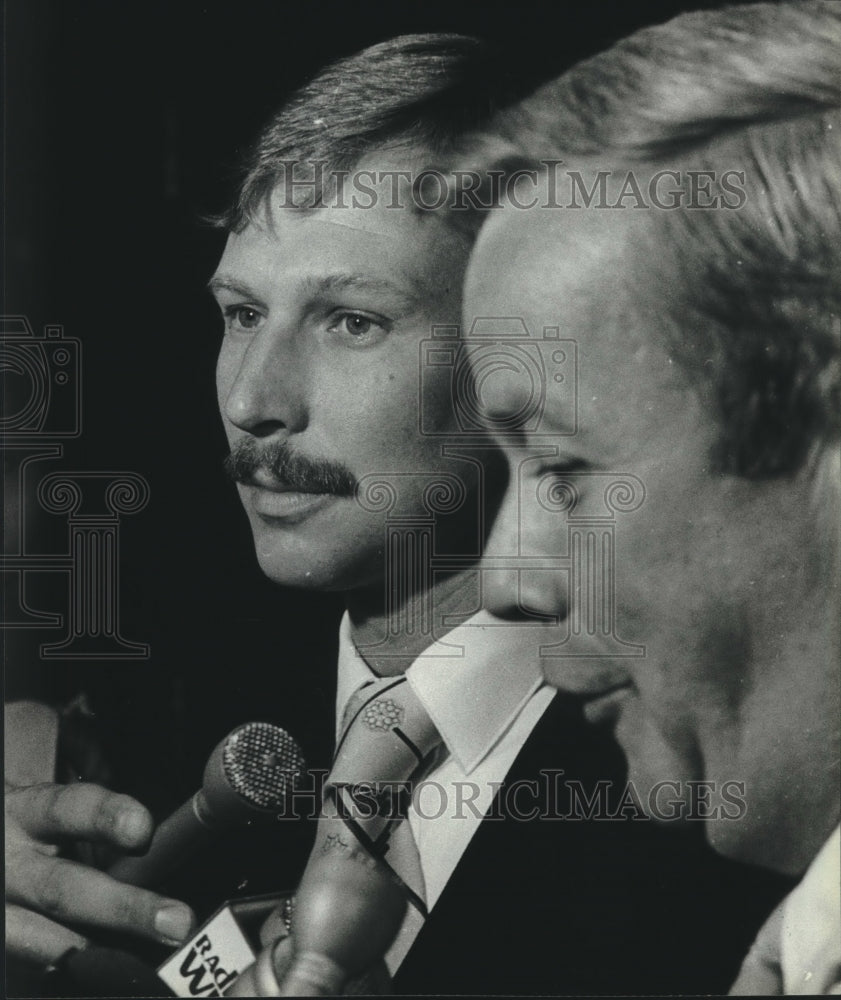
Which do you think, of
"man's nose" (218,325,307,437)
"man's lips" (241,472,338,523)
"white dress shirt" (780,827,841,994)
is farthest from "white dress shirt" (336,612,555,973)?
"white dress shirt" (780,827,841,994)

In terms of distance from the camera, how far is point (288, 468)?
2305 millimetres

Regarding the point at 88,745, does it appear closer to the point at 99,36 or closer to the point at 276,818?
the point at 276,818

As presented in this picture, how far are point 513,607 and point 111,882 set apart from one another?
38.4 inches

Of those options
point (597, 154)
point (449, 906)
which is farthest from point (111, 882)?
point (597, 154)

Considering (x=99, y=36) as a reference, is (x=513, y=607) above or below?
below

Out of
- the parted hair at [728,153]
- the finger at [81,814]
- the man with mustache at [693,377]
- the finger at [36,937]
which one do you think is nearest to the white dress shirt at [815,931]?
the man with mustache at [693,377]

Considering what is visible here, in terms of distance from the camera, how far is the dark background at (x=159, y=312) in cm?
232

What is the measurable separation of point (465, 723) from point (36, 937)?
978 mm

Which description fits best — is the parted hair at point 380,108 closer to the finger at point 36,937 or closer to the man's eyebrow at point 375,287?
the man's eyebrow at point 375,287

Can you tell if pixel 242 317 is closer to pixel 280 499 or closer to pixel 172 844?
pixel 280 499

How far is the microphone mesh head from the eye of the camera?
2336 mm

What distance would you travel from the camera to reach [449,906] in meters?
2.31

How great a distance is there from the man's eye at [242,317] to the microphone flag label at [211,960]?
114cm

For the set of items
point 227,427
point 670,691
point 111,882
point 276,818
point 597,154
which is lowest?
point 111,882
